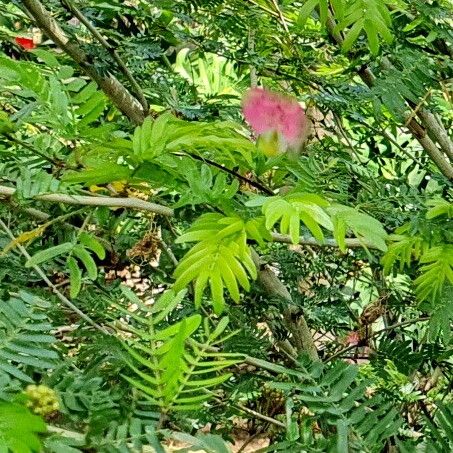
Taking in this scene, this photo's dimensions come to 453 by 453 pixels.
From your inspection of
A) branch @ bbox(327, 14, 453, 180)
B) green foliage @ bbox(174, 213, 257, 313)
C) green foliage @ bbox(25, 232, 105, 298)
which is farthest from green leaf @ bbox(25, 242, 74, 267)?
branch @ bbox(327, 14, 453, 180)

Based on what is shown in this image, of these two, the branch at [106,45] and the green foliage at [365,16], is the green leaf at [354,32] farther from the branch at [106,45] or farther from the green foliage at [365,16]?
the branch at [106,45]

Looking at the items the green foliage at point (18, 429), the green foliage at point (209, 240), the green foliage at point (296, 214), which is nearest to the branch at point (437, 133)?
the green foliage at point (209, 240)

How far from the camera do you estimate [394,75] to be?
1.90 ft

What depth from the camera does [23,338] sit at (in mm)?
322

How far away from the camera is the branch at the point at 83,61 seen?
0.53m

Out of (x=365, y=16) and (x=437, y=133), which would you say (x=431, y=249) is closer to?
(x=365, y=16)

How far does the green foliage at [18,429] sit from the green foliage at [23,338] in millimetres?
41

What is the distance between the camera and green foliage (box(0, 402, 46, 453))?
0.79 feet

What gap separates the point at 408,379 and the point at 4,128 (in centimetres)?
60

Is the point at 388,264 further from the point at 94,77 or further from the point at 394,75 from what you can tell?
the point at 94,77

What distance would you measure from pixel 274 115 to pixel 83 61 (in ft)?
0.70

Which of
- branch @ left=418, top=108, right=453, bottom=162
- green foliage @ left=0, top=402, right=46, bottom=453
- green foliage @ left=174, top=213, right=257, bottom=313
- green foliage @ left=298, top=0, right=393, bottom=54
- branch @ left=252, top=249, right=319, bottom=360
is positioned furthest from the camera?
branch @ left=418, top=108, right=453, bottom=162

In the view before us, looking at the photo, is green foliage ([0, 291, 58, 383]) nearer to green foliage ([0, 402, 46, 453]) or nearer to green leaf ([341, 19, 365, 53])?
green foliage ([0, 402, 46, 453])

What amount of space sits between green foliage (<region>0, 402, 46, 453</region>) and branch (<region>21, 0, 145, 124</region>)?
1.15 feet
